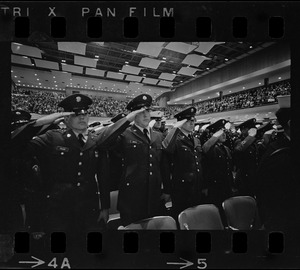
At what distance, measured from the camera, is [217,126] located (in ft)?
7.75

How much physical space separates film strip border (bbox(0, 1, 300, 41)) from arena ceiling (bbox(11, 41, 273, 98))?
3.4 inches

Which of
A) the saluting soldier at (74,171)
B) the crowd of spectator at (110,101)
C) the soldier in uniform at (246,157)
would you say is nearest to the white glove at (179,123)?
the crowd of spectator at (110,101)

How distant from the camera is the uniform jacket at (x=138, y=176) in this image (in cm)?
216

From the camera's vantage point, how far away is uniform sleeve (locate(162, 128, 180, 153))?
225cm

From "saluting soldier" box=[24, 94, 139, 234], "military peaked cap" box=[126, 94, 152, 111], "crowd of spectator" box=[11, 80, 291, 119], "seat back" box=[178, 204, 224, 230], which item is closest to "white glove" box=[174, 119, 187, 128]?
"crowd of spectator" box=[11, 80, 291, 119]

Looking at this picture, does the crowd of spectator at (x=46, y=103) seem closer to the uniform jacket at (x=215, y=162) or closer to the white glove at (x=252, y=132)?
the uniform jacket at (x=215, y=162)

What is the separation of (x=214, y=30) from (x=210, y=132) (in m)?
1.05

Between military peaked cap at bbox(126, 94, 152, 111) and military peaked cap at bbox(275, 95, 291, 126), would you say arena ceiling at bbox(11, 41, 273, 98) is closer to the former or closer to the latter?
military peaked cap at bbox(126, 94, 152, 111)

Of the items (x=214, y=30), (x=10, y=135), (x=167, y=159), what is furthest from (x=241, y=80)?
(x=10, y=135)

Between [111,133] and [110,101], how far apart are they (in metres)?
0.33

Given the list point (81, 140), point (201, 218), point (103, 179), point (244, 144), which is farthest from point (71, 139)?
point (244, 144)

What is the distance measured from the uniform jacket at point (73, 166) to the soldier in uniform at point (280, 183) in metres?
1.59

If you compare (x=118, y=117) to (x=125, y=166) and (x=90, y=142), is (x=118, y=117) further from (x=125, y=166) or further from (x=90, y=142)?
(x=125, y=166)

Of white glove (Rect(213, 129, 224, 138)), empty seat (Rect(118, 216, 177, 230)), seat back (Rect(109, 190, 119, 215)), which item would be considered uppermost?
white glove (Rect(213, 129, 224, 138))
